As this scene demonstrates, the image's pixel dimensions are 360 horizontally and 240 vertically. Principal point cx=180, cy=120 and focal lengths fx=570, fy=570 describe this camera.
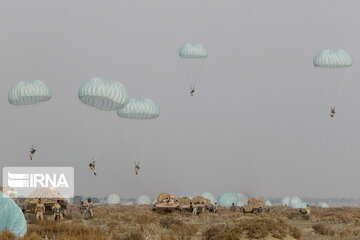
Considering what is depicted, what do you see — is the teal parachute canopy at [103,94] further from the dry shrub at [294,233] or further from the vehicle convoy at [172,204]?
the dry shrub at [294,233]

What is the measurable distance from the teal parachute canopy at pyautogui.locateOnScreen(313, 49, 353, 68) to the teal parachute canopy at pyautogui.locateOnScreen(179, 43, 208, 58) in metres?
9.10

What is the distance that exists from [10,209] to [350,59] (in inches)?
1280

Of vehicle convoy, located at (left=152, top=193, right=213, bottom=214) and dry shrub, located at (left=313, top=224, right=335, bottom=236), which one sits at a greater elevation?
vehicle convoy, located at (left=152, top=193, right=213, bottom=214)

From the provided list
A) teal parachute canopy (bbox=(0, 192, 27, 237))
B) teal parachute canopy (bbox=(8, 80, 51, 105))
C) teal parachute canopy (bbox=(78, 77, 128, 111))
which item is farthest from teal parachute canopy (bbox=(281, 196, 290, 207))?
teal parachute canopy (bbox=(0, 192, 27, 237))

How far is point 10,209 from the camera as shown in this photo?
623 inches

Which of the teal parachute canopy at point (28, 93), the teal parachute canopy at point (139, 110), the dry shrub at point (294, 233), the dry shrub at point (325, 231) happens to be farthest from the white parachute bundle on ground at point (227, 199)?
the dry shrub at point (294, 233)

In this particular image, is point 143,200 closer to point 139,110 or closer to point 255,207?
point 255,207

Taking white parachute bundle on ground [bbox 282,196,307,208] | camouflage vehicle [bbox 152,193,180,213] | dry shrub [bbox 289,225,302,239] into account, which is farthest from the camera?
white parachute bundle on ground [bbox 282,196,307,208]

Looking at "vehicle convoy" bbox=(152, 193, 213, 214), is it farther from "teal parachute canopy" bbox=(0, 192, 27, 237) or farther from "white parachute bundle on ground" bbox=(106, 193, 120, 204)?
"white parachute bundle on ground" bbox=(106, 193, 120, 204)

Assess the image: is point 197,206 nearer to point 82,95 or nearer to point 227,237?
point 82,95

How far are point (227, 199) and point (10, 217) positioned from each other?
58.7 meters

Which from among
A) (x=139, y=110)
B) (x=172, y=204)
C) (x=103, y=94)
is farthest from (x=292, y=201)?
(x=103, y=94)

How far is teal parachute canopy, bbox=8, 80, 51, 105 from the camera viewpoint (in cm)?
3662

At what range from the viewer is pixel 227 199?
7306 centimetres
